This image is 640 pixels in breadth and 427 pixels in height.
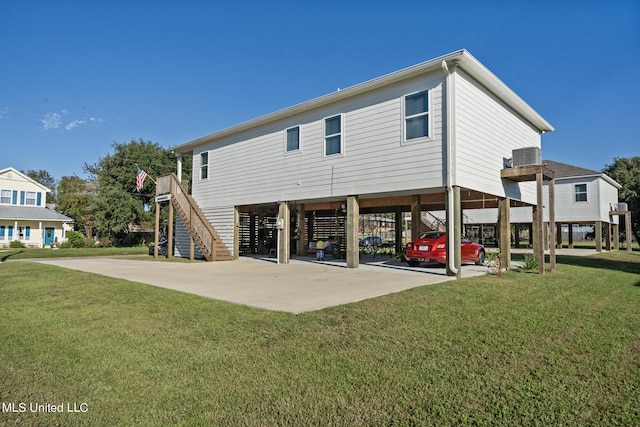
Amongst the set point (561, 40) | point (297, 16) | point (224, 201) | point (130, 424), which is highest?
point (297, 16)

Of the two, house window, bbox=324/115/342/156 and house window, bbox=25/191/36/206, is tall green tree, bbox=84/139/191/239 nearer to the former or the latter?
house window, bbox=25/191/36/206

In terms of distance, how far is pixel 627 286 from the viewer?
853cm

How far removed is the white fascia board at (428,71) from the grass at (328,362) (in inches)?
258

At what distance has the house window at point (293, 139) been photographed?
14.2 meters

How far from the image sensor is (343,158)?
499 inches

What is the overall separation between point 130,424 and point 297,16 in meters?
14.2

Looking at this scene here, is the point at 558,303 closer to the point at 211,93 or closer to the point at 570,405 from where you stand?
the point at 570,405

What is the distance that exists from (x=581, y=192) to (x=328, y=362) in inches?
1107

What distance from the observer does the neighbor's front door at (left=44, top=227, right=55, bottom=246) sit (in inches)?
1321

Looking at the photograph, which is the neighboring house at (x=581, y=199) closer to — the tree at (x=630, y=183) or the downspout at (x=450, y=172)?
the tree at (x=630, y=183)

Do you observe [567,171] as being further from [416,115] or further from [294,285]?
[294,285]

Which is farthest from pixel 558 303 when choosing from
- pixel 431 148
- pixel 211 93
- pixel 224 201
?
pixel 211 93

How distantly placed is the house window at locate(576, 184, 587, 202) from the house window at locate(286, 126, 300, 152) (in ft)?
71.0

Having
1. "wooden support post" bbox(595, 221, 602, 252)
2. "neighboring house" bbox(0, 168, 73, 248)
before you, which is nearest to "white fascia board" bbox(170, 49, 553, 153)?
"wooden support post" bbox(595, 221, 602, 252)
